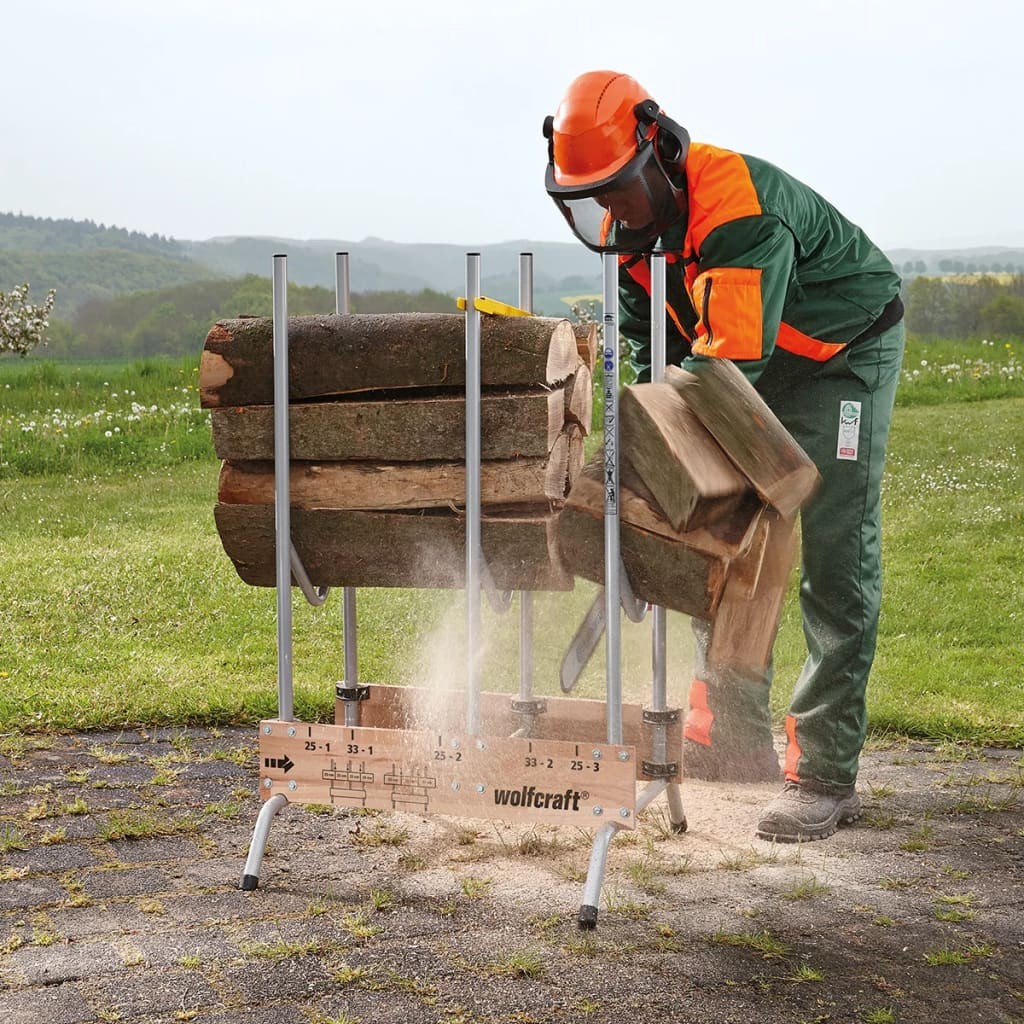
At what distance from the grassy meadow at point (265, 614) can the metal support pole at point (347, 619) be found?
0.87 ft

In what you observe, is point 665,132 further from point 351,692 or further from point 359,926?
point 359,926

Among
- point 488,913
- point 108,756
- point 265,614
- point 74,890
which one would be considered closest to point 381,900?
point 488,913

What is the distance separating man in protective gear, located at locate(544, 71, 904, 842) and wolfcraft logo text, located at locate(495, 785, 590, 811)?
0.62m

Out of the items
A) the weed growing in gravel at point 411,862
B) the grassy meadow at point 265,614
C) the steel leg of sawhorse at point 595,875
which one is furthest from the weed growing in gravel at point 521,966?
the grassy meadow at point 265,614

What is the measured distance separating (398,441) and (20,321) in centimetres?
1059

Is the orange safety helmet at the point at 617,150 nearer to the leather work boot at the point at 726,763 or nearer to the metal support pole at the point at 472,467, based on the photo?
the metal support pole at the point at 472,467

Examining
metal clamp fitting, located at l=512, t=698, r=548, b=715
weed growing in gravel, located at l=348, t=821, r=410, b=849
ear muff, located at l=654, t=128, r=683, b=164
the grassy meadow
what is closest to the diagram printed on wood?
weed growing in gravel, located at l=348, t=821, r=410, b=849

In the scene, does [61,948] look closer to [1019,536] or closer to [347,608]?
[347,608]

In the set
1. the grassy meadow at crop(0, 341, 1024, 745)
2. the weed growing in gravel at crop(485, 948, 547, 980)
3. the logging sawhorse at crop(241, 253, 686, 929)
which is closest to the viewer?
the weed growing in gravel at crop(485, 948, 547, 980)

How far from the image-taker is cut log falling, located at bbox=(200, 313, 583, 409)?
306 cm

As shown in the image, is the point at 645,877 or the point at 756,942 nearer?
the point at 756,942

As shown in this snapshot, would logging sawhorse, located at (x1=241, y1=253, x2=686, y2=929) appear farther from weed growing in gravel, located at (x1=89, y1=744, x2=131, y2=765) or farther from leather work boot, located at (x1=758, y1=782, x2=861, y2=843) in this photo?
weed growing in gravel, located at (x1=89, y1=744, x2=131, y2=765)

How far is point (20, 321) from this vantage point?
1270 cm

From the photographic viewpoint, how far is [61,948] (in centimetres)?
295
